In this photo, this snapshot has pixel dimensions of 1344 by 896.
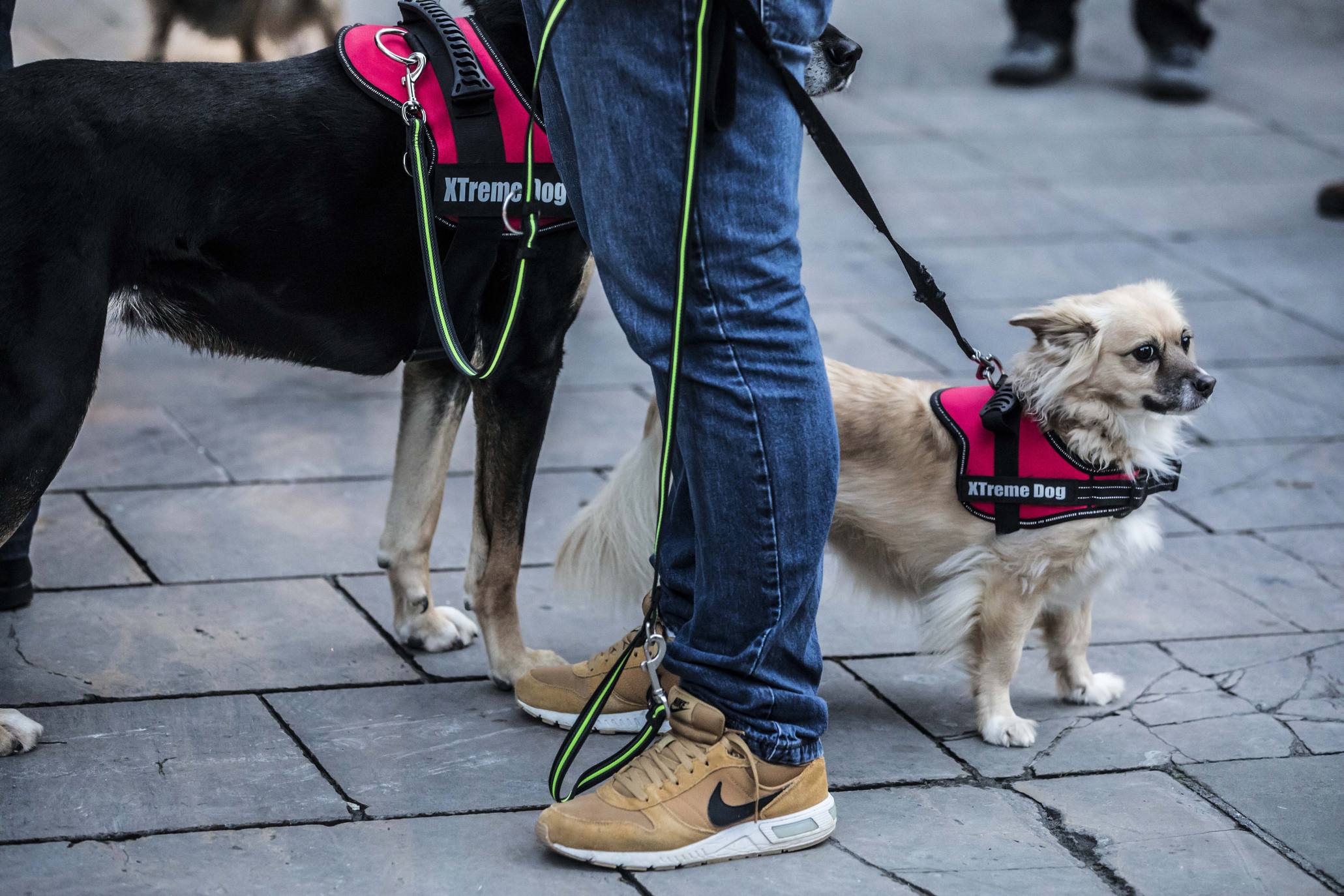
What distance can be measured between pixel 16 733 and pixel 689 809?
1.29m

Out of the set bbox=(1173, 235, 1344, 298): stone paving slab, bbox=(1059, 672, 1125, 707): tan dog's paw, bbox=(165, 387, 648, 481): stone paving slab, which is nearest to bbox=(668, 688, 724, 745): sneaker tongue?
bbox=(1059, 672, 1125, 707): tan dog's paw

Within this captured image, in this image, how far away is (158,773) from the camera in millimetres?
2682

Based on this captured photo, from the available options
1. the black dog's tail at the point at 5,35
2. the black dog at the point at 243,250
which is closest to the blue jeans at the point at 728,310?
the black dog at the point at 243,250

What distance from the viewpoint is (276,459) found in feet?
14.4

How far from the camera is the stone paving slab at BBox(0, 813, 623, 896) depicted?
232 centimetres

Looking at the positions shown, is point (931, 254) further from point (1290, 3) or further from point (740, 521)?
point (1290, 3)

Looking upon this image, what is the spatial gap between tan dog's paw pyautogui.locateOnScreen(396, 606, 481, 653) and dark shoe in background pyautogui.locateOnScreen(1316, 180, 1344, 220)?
17.7 ft

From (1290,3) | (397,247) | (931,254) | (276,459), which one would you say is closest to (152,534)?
(276,459)

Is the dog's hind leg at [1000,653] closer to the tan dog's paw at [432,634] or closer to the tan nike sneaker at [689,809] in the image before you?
the tan nike sneaker at [689,809]

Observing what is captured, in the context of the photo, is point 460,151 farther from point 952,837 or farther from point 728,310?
point 952,837

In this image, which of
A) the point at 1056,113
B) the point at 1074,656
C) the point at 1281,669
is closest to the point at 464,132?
the point at 1074,656

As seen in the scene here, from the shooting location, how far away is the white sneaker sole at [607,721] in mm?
2947

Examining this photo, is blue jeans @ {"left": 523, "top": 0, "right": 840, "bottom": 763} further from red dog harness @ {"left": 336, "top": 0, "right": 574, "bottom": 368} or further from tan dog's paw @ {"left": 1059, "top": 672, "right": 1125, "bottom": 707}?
tan dog's paw @ {"left": 1059, "top": 672, "right": 1125, "bottom": 707}

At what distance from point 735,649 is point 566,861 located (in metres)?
0.46
